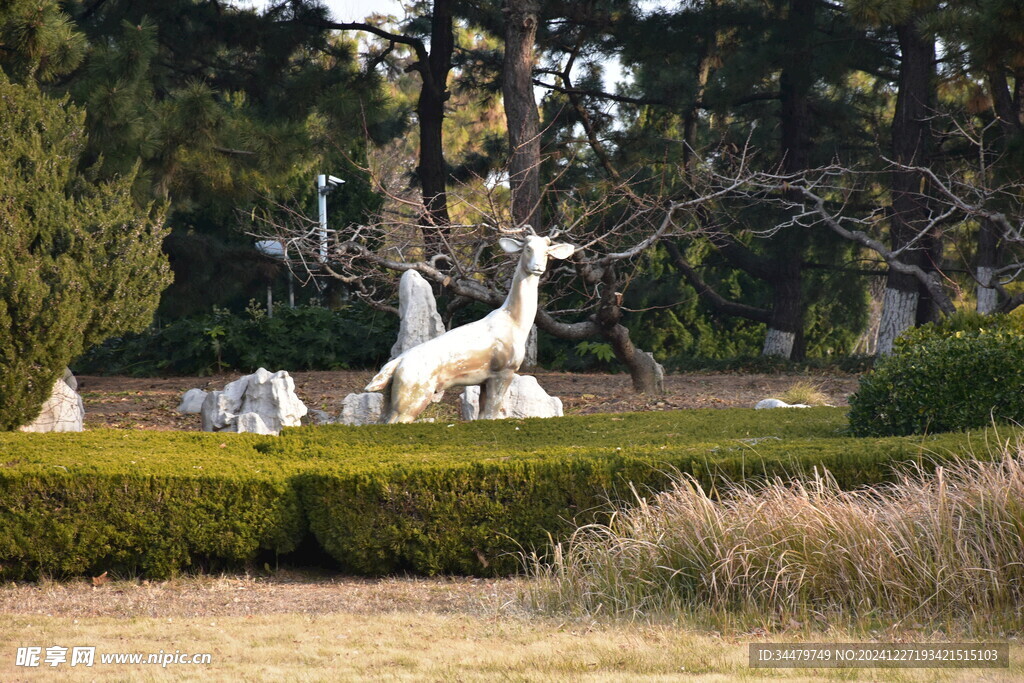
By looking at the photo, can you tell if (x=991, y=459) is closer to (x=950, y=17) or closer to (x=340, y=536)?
(x=340, y=536)

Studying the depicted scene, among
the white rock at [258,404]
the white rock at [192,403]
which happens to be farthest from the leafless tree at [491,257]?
the white rock at [192,403]

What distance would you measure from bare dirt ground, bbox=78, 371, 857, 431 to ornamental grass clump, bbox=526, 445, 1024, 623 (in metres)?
5.07

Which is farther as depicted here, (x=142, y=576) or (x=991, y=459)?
(x=142, y=576)

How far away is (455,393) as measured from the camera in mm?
13148

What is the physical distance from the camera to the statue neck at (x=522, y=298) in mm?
7801

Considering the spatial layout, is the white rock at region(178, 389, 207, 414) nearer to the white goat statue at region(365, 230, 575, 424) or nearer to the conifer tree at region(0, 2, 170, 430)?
the conifer tree at region(0, 2, 170, 430)

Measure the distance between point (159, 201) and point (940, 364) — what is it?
33.1 feet

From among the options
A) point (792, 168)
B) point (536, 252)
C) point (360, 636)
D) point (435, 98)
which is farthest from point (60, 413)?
point (792, 168)

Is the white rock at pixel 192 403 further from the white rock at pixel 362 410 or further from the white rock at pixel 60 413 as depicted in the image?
the white rock at pixel 362 410

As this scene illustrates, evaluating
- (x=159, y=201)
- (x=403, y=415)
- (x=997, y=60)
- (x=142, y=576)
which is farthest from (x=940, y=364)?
(x=159, y=201)

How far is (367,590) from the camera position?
562 cm

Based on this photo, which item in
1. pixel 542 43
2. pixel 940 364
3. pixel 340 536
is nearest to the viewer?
pixel 340 536

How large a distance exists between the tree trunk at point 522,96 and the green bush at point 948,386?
22.2 feet

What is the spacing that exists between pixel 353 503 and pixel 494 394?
8.03 feet
